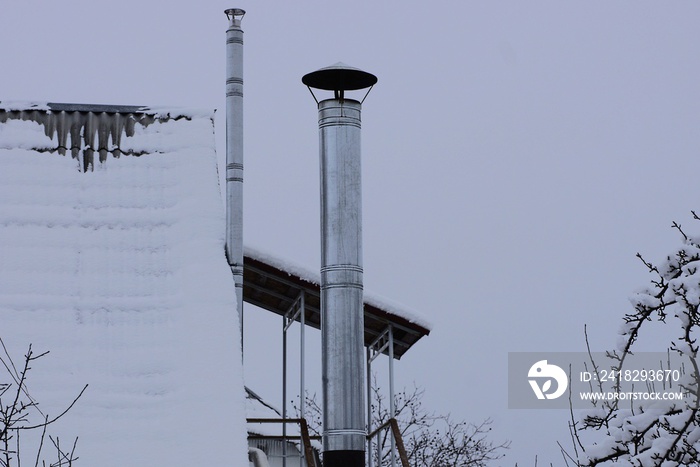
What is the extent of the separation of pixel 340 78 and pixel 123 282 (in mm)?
3617

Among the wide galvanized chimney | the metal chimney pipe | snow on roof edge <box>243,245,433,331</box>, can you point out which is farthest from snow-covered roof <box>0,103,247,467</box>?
snow on roof edge <box>243,245,433,331</box>

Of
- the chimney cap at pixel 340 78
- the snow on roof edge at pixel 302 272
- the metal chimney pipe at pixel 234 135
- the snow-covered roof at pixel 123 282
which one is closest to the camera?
the snow-covered roof at pixel 123 282

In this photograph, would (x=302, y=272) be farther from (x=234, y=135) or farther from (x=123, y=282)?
(x=123, y=282)

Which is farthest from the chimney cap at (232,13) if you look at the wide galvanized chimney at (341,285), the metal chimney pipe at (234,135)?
the wide galvanized chimney at (341,285)

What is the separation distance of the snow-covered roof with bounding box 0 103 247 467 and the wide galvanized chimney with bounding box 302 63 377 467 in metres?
1.24

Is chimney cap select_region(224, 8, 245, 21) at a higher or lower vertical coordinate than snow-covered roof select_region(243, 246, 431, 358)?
higher

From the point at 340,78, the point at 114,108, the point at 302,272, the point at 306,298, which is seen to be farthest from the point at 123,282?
the point at 306,298

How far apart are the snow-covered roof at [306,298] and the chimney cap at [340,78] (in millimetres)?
2477

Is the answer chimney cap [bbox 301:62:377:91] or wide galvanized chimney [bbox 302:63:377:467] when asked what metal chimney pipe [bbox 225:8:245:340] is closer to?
wide galvanized chimney [bbox 302:63:377:467]

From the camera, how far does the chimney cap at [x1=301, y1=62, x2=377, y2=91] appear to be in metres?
12.1

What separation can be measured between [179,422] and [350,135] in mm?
4365

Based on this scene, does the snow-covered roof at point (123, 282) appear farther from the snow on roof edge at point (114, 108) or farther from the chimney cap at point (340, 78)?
the chimney cap at point (340, 78)

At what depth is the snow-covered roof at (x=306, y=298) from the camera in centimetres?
1369

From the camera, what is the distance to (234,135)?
517 inches
